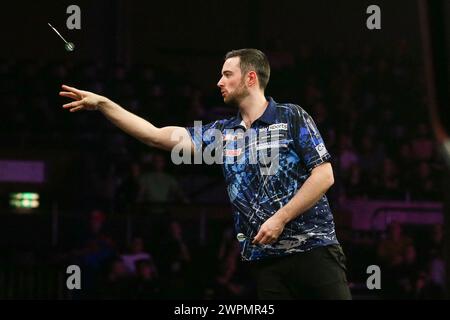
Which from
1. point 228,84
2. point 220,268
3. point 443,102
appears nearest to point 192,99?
point 220,268

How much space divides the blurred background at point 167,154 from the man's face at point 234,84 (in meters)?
3.04

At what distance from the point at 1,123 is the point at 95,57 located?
3805 millimetres

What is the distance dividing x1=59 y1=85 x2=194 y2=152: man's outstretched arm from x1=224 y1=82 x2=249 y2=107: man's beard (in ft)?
1.07

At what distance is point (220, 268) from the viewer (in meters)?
9.37

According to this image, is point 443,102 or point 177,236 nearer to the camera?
point 443,102

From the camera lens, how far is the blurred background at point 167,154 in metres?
9.53

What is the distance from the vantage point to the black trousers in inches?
147

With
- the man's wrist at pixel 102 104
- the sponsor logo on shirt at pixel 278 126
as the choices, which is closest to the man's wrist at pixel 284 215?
the sponsor logo on shirt at pixel 278 126

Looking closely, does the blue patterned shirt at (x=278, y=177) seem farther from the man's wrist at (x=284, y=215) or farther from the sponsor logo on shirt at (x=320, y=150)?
the man's wrist at (x=284, y=215)

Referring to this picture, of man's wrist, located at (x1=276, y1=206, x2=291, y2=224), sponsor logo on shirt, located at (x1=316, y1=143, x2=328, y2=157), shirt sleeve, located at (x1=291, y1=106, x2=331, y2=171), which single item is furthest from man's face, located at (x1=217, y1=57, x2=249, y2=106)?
man's wrist, located at (x1=276, y1=206, x2=291, y2=224)

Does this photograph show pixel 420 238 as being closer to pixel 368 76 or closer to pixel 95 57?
pixel 368 76

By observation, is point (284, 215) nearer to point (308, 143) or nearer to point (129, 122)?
point (308, 143)

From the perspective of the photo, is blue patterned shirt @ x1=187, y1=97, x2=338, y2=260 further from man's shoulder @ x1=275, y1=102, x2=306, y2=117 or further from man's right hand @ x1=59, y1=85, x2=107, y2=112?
man's right hand @ x1=59, y1=85, x2=107, y2=112

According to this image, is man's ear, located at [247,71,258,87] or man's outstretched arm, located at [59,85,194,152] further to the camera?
man's ear, located at [247,71,258,87]
